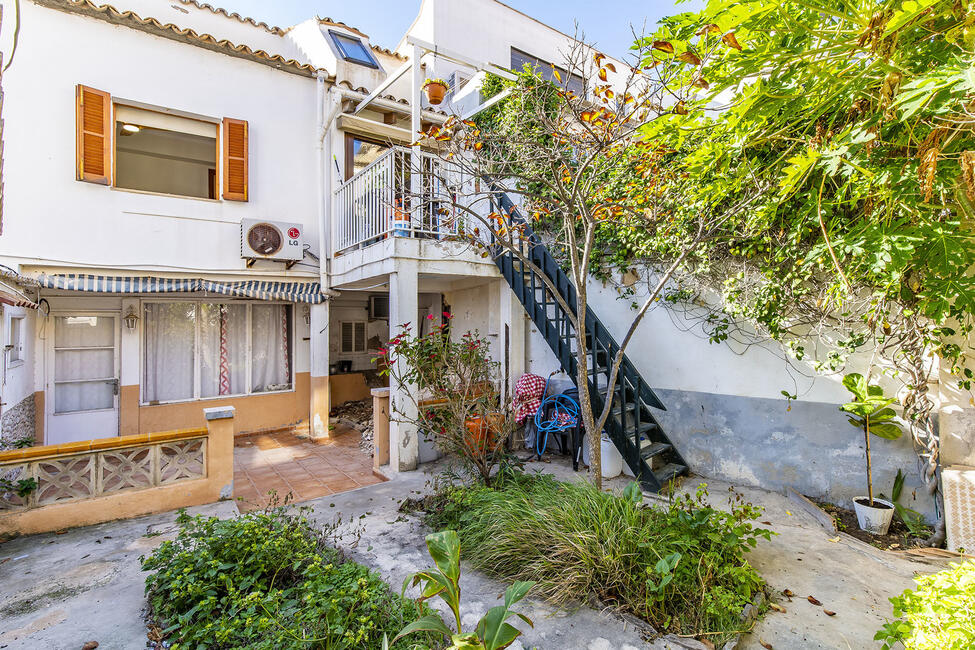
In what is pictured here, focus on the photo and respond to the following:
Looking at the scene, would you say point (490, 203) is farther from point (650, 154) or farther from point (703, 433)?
point (703, 433)

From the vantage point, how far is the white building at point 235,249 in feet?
20.4

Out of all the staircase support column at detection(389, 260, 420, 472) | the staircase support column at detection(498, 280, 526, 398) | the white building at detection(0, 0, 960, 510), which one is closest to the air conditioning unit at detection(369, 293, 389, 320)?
the white building at detection(0, 0, 960, 510)

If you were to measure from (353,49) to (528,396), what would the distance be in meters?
8.54

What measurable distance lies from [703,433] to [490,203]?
5.08 metres

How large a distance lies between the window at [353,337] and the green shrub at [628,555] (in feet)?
27.6

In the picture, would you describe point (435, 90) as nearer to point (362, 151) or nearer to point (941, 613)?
point (362, 151)

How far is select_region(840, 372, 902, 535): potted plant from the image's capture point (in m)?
4.62

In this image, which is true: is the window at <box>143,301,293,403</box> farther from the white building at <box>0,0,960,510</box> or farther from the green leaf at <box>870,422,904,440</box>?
the green leaf at <box>870,422,904,440</box>

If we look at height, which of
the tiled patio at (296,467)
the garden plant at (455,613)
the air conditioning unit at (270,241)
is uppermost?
the air conditioning unit at (270,241)

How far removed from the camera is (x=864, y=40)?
10.9ft

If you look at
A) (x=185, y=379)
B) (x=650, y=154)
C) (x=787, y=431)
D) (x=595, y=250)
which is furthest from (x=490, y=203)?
(x=185, y=379)

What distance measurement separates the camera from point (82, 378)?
25.9 ft

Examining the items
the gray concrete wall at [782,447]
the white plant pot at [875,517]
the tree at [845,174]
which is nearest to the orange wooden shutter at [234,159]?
the tree at [845,174]

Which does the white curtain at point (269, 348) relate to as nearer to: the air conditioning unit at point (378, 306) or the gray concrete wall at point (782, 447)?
the air conditioning unit at point (378, 306)
